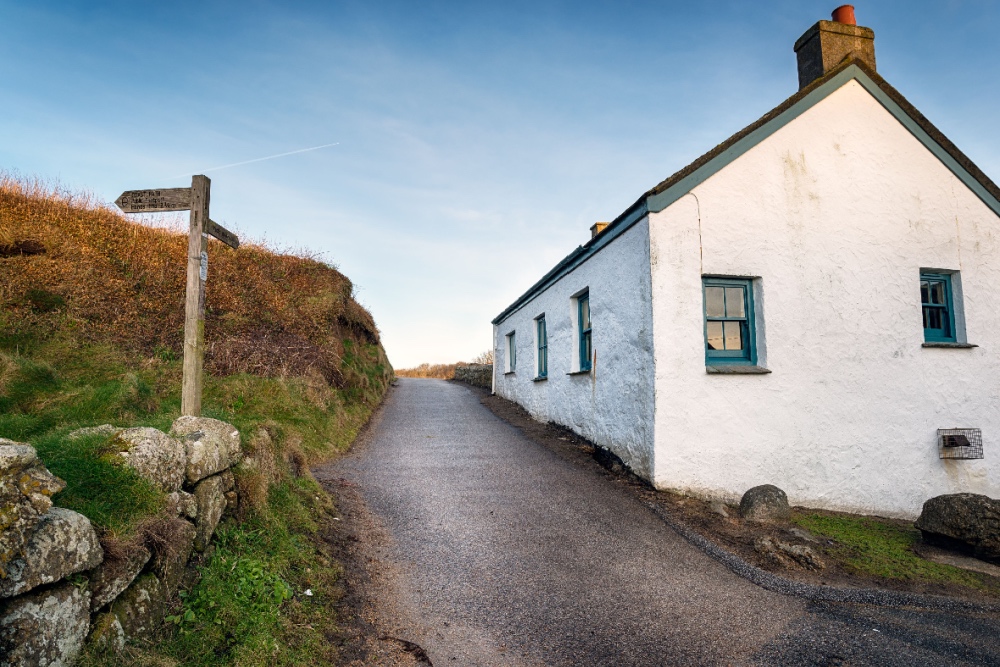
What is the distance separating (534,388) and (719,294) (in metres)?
6.75

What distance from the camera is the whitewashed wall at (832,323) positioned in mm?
8133

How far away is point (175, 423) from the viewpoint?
4.50 m

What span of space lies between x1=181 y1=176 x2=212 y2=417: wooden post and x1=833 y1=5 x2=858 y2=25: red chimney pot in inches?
Answer: 447

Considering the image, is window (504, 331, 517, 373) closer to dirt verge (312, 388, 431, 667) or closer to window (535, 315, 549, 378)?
window (535, 315, 549, 378)

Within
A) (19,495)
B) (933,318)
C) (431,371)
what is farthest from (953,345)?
(431,371)

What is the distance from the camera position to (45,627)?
2.48 metres

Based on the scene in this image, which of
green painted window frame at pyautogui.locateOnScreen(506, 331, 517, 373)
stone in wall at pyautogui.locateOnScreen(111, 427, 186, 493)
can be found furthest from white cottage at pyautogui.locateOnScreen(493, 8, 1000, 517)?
green painted window frame at pyautogui.locateOnScreen(506, 331, 517, 373)

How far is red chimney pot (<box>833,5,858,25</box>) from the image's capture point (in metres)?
10.4

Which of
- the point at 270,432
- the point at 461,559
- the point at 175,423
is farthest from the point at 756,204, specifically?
the point at 175,423

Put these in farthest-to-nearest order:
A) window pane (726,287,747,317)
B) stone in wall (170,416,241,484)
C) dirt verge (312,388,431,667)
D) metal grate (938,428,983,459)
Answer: metal grate (938,428,983,459)
window pane (726,287,747,317)
stone in wall (170,416,241,484)
dirt verge (312,388,431,667)

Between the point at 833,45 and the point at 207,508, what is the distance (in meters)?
12.1

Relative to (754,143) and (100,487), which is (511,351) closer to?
(754,143)

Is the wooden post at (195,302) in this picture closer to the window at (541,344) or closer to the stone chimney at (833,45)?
the window at (541,344)

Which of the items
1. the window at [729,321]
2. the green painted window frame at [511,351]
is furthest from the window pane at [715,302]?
the green painted window frame at [511,351]
